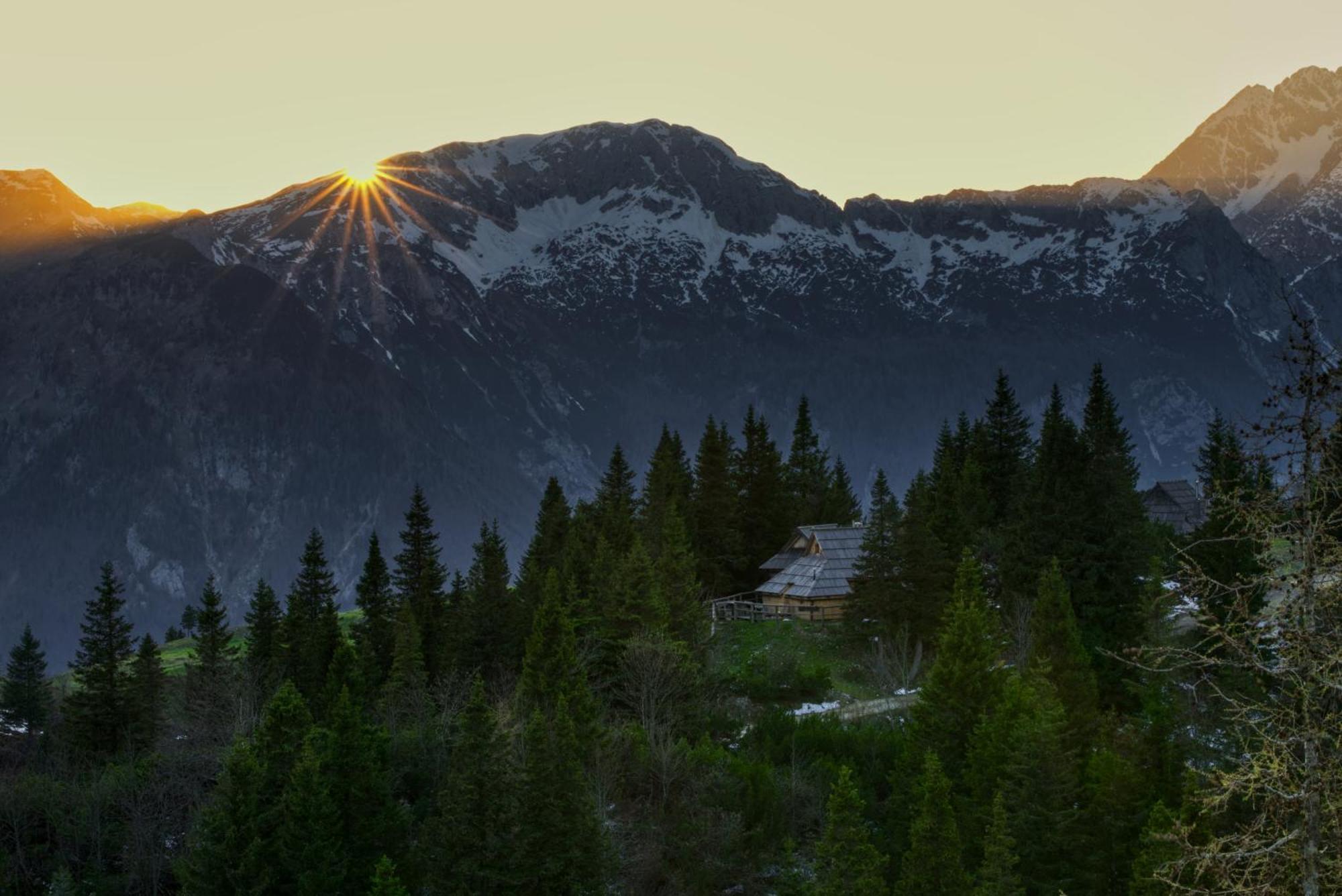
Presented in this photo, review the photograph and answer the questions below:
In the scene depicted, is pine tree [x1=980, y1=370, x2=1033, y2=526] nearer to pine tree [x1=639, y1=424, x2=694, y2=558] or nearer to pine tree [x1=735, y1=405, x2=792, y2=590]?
pine tree [x1=735, y1=405, x2=792, y2=590]

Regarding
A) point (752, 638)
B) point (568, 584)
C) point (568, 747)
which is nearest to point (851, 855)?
point (568, 747)

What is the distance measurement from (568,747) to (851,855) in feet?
38.6

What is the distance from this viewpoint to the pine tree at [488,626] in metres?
73.4

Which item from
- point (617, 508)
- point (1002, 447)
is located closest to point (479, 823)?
point (617, 508)

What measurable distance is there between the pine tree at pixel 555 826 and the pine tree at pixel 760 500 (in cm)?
4967

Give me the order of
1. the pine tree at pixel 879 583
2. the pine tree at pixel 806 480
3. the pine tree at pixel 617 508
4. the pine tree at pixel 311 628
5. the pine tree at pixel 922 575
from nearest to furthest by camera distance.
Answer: the pine tree at pixel 922 575
the pine tree at pixel 879 583
the pine tree at pixel 311 628
the pine tree at pixel 617 508
the pine tree at pixel 806 480

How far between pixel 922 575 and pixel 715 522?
2297cm

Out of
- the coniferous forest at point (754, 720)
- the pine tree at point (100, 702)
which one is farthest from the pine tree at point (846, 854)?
the pine tree at point (100, 702)

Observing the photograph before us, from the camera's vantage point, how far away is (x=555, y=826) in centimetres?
4100

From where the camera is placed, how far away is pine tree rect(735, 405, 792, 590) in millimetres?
91438

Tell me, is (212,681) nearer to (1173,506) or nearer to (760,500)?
(760,500)

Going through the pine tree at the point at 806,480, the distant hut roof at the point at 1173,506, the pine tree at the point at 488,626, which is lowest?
the distant hut roof at the point at 1173,506

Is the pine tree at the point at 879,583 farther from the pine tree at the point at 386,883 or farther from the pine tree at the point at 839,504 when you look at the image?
the pine tree at the point at 386,883

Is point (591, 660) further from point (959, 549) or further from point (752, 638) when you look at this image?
point (959, 549)
